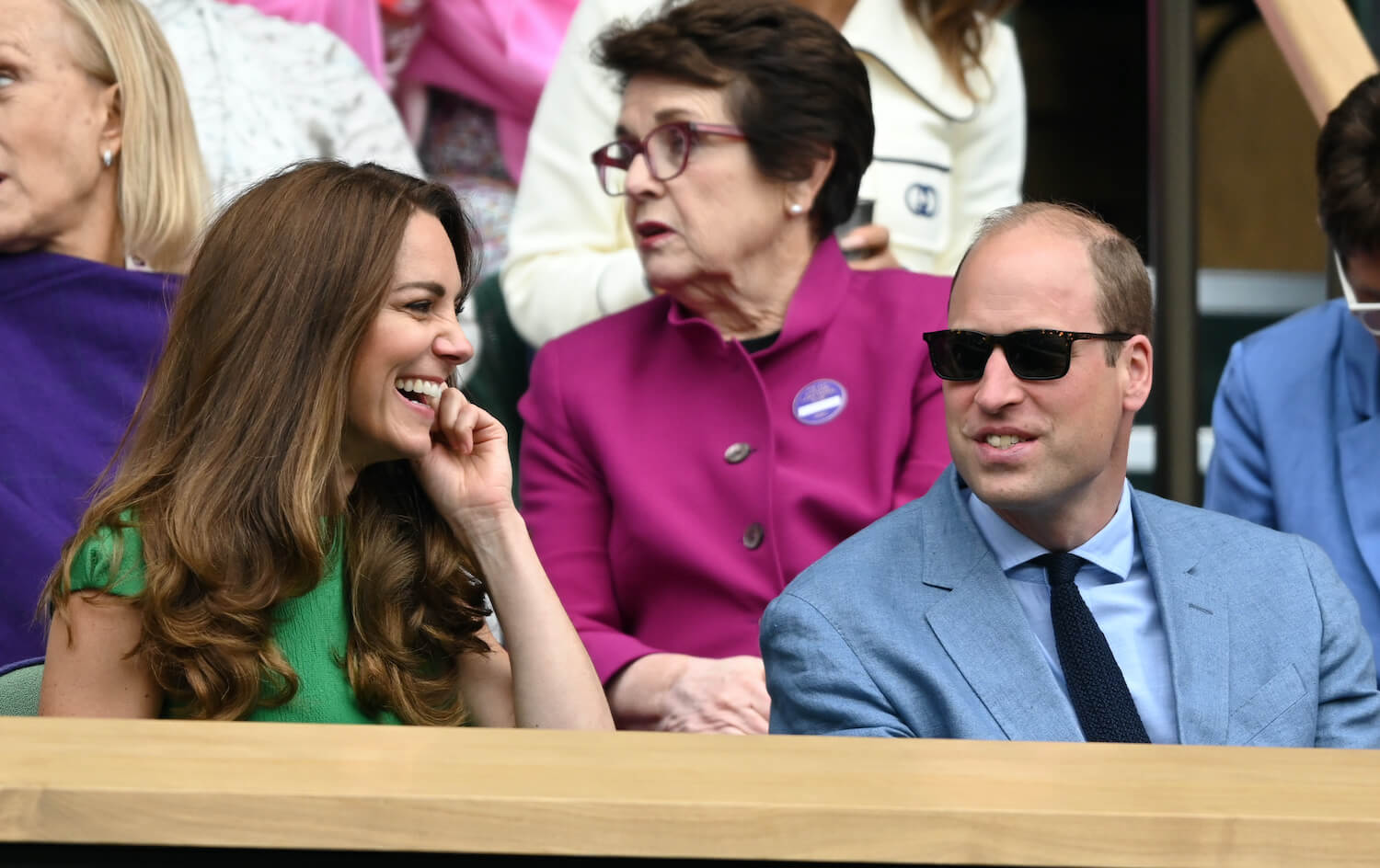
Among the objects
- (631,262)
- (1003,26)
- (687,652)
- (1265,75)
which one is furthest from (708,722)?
(1265,75)

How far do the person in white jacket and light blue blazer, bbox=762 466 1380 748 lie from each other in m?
1.15

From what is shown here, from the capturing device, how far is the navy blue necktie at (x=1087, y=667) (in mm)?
1864

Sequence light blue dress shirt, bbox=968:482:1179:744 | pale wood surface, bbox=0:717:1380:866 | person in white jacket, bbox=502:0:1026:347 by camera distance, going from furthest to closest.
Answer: person in white jacket, bbox=502:0:1026:347 → light blue dress shirt, bbox=968:482:1179:744 → pale wood surface, bbox=0:717:1380:866

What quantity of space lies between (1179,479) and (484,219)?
144 cm

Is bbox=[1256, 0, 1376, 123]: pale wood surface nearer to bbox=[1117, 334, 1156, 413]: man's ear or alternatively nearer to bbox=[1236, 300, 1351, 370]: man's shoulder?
bbox=[1236, 300, 1351, 370]: man's shoulder

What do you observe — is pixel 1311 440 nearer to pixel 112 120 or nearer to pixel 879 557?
pixel 879 557

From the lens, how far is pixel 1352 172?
250 cm

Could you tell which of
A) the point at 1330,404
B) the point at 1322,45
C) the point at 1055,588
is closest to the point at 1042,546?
the point at 1055,588

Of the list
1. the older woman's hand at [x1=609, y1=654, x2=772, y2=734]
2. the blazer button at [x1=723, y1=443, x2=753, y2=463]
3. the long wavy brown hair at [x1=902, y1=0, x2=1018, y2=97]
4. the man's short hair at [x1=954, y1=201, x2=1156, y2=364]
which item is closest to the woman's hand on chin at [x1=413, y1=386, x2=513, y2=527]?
the older woman's hand at [x1=609, y1=654, x2=772, y2=734]

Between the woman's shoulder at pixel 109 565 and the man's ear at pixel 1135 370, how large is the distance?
111 centimetres

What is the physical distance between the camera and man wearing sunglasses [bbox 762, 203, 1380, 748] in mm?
1858

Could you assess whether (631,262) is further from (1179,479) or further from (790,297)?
(1179,479)

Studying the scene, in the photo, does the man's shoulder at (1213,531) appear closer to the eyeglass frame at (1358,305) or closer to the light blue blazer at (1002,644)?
the light blue blazer at (1002,644)

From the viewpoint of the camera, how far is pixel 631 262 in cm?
310
